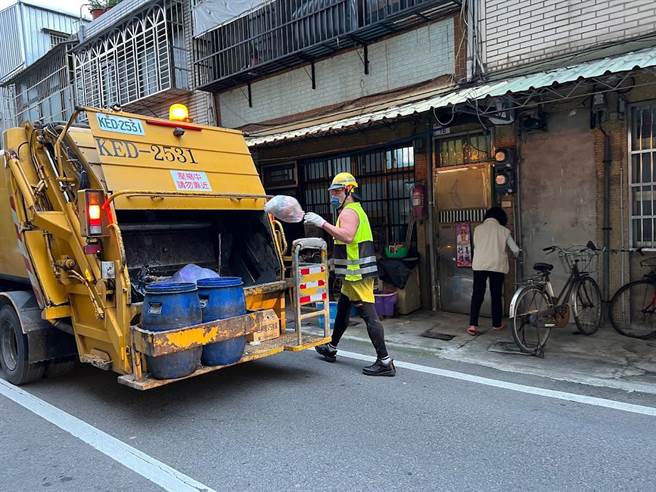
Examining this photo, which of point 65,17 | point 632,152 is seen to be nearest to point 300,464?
point 632,152

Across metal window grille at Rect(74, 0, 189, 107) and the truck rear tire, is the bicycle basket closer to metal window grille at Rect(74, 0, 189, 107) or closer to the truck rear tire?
the truck rear tire

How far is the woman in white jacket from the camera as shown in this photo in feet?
21.7

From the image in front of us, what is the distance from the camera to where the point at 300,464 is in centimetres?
325

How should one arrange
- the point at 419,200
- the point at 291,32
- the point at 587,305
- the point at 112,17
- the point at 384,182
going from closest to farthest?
the point at 587,305 < the point at 419,200 < the point at 384,182 < the point at 291,32 < the point at 112,17

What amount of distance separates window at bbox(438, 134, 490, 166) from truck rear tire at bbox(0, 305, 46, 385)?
617 cm

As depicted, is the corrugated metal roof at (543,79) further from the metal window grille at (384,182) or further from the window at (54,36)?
Answer: the window at (54,36)

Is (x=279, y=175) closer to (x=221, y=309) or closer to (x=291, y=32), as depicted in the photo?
(x=291, y=32)

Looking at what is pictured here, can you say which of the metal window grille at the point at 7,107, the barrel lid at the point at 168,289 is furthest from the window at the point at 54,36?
the barrel lid at the point at 168,289

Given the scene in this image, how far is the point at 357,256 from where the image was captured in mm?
5016

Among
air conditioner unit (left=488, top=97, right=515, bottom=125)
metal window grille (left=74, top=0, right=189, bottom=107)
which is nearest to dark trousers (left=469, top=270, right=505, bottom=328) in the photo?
air conditioner unit (left=488, top=97, right=515, bottom=125)

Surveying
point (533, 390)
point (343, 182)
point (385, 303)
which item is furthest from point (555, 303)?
point (343, 182)

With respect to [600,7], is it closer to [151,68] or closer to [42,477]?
[42,477]

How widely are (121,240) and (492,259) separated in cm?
469

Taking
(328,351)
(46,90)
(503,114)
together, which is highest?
(46,90)
